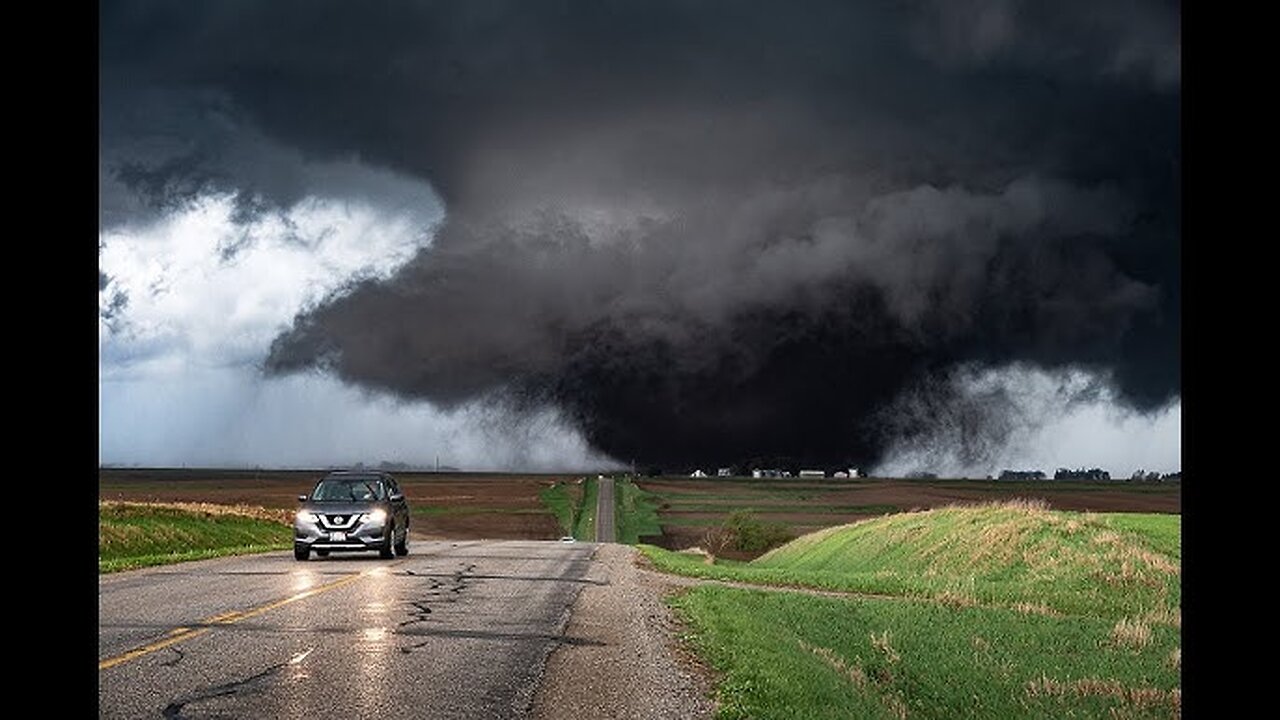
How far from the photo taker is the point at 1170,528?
32.4 m

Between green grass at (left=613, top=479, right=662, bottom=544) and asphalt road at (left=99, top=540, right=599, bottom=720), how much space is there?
69.2 m

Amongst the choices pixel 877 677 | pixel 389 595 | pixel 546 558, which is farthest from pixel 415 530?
pixel 877 677

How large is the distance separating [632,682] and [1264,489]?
9.43 m

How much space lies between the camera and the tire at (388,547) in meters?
29.5

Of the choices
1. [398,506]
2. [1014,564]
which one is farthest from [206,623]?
[1014,564]

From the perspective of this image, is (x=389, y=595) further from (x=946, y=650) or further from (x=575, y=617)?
(x=946, y=650)

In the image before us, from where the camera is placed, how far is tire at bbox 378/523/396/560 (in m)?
29.5

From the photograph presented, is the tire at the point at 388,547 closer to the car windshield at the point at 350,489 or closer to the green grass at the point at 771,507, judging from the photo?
the car windshield at the point at 350,489

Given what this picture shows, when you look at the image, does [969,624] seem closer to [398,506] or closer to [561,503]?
[398,506]

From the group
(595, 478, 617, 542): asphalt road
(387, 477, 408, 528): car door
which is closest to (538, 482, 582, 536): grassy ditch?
(595, 478, 617, 542): asphalt road

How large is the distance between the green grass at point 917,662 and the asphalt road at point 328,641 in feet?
6.98

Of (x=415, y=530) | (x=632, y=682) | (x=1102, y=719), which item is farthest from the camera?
(x=415, y=530)

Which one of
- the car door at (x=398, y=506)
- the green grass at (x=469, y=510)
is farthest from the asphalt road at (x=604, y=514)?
the car door at (x=398, y=506)

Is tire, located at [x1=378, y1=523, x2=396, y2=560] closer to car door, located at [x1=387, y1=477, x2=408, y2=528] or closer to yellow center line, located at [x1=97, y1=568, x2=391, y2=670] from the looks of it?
car door, located at [x1=387, y1=477, x2=408, y2=528]
